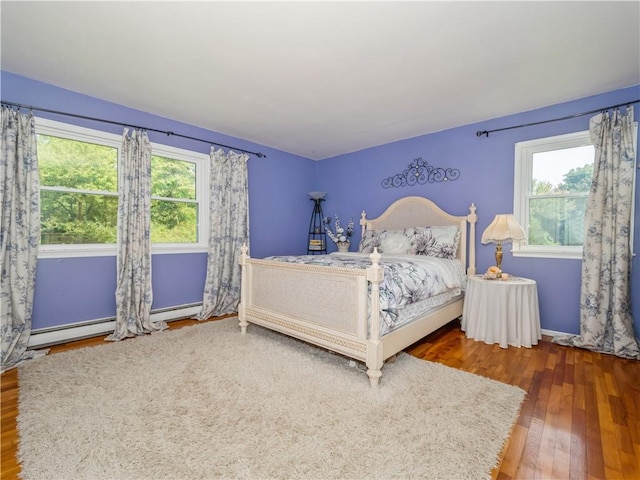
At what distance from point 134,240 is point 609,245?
177 inches

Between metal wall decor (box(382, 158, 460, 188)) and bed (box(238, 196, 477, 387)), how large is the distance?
349 mm

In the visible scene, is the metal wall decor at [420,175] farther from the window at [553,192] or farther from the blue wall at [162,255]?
the blue wall at [162,255]

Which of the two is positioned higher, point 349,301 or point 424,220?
point 424,220

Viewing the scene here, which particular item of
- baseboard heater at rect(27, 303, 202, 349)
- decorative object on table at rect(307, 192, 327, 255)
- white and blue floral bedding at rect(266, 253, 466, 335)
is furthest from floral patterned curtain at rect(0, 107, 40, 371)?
decorative object on table at rect(307, 192, 327, 255)

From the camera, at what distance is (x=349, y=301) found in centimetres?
214

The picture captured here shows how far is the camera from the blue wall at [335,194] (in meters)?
2.64

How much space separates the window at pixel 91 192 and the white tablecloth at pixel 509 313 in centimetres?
336

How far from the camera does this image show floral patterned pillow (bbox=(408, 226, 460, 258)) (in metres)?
3.25

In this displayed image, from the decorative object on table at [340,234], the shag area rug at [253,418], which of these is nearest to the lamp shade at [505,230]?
the shag area rug at [253,418]

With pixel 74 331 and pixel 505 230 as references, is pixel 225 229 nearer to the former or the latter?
pixel 74 331

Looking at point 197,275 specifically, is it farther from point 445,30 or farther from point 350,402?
point 445,30

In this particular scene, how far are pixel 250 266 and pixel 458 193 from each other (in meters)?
2.68

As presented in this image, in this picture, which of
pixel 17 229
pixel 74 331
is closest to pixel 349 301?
pixel 74 331

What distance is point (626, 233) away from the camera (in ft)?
8.04
